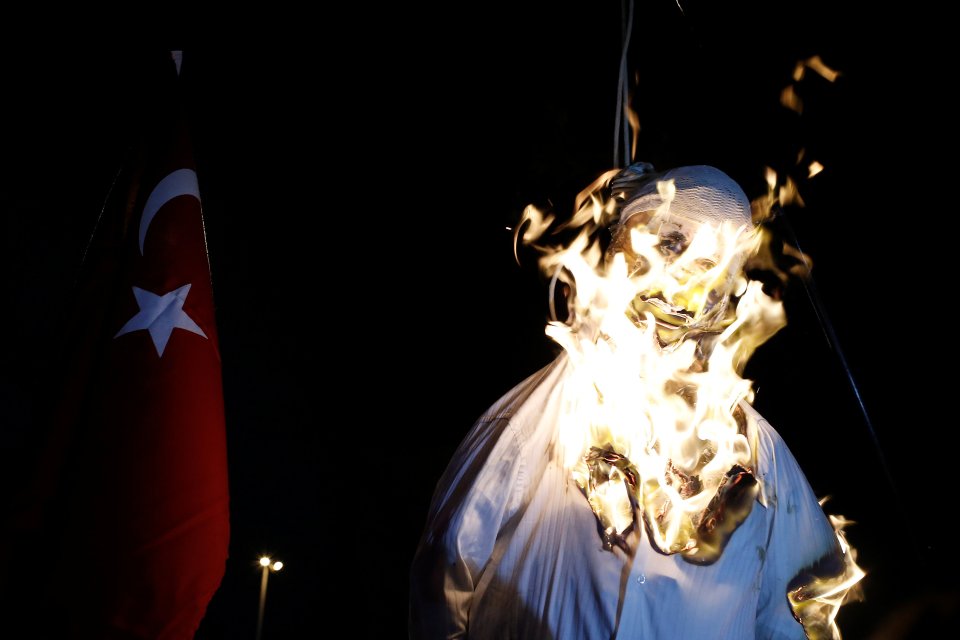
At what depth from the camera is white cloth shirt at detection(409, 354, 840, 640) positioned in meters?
2.14

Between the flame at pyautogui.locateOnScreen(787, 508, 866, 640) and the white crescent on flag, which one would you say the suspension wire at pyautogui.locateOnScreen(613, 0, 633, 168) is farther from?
the white crescent on flag

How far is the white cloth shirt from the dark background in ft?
3.61

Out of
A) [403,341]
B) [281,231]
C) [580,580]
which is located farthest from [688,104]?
→ [580,580]

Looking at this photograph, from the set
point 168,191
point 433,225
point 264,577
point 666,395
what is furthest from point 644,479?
point 168,191

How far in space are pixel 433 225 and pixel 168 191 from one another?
1565 mm

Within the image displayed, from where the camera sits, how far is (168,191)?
3072 millimetres

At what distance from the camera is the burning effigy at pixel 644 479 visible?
2.18m

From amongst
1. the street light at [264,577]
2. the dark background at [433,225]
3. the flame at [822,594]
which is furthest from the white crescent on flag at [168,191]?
the flame at [822,594]

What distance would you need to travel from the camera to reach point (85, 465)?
2.59 meters

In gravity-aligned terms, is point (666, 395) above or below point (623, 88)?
below

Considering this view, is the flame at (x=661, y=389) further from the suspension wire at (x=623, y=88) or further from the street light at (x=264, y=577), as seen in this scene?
the street light at (x=264, y=577)

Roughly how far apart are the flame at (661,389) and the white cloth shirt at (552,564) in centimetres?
8

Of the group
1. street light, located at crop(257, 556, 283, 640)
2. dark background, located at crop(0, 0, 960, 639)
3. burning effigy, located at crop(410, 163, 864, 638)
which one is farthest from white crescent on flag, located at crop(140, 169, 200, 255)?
burning effigy, located at crop(410, 163, 864, 638)

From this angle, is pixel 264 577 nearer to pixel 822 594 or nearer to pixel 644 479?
pixel 644 479
